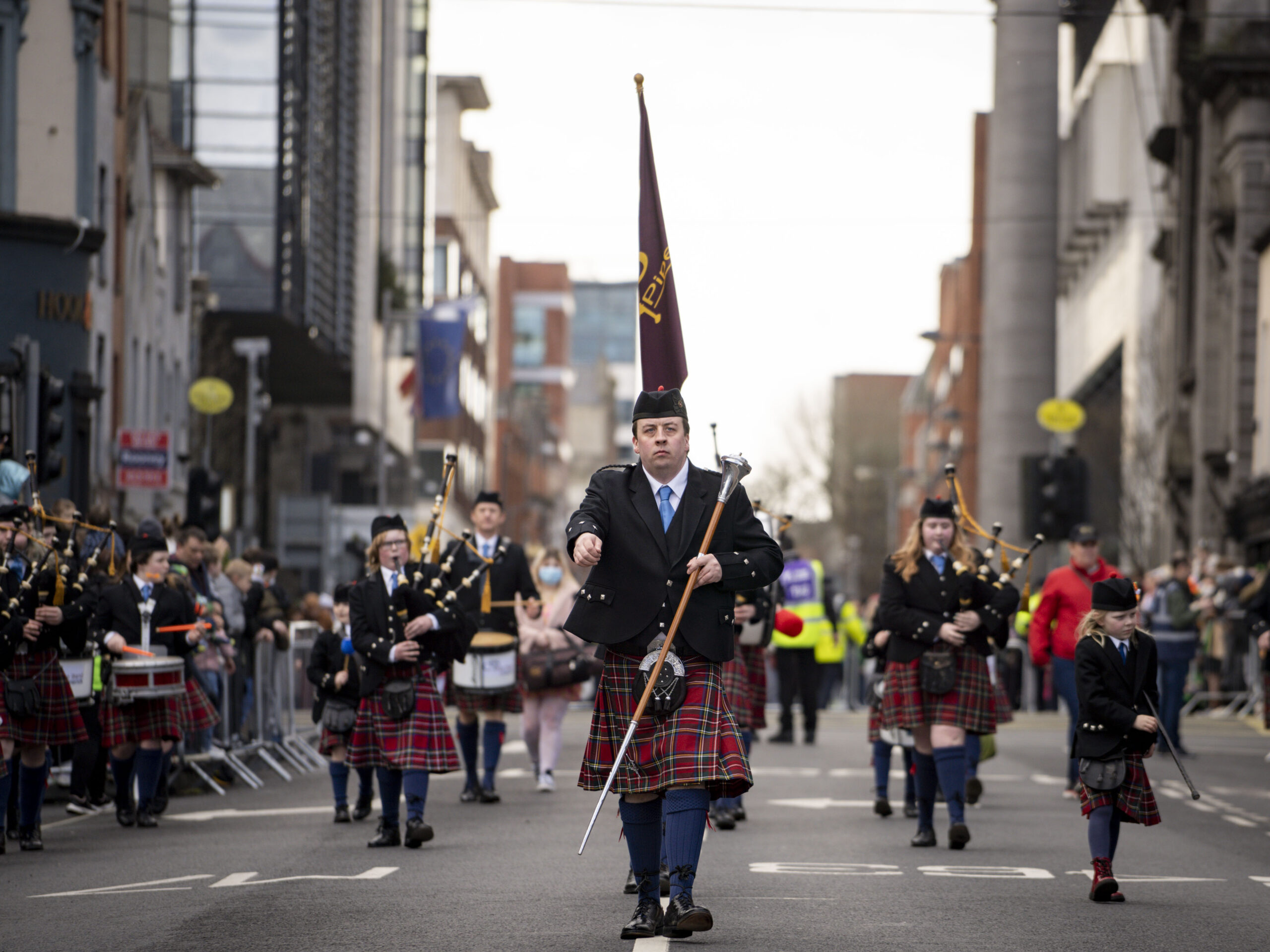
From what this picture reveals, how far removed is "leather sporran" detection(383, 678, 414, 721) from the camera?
12750mm

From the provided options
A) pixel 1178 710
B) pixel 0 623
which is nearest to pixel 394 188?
pixel 1178 710

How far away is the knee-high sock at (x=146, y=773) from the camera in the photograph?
47.3ft

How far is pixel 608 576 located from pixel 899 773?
11386mm

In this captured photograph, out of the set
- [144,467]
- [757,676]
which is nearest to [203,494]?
[144,467]

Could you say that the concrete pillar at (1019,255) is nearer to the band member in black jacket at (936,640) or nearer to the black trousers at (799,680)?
the black trousers at (799,680)

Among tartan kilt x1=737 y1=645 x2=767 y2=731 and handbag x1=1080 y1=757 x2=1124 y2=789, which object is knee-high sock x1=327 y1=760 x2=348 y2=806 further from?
handbag x1=1080 y1=757 x2=1124 y2=789

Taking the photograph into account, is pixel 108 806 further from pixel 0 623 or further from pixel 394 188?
pixel 394 188

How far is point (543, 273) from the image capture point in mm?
133125

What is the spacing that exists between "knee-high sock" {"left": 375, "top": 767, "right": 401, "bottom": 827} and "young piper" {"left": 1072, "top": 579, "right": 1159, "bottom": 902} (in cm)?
395

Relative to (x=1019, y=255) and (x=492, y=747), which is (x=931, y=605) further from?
(x=1019, y=255)

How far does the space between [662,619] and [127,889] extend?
11.4ft

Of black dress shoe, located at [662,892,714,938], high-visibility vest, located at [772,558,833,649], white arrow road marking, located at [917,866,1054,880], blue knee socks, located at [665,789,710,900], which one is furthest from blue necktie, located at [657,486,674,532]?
high-visibility vest, located at [772,558,833,649]

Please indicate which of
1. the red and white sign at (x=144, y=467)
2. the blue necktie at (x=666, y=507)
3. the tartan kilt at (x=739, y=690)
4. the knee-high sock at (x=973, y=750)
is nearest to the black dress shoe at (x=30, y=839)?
the tartan kilt at (x=739, y=690)

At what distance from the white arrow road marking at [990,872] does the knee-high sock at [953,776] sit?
2.81ft
